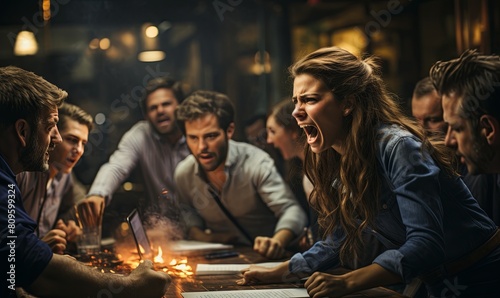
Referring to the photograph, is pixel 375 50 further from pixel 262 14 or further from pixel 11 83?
pixel 11 83

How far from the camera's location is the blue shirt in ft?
8.46

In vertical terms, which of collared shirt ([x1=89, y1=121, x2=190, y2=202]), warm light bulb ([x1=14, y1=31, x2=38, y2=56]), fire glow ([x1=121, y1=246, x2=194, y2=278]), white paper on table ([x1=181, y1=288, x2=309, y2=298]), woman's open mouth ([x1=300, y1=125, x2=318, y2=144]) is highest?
warm light bulb ([x1=14, y1=31, x2=38, y2=56])

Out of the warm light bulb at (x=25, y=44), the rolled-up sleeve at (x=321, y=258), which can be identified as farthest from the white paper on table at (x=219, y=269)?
the warm light bulb at (x=25, y=44)

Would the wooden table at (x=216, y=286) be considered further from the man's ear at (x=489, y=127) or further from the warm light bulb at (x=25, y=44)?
the warm light bulb at (x=25, y=44)

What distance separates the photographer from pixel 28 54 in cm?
559

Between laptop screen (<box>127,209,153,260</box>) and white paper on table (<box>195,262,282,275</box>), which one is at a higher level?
laptop screen (<box>127,209,153,260</box>)

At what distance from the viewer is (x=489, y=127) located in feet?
8.83

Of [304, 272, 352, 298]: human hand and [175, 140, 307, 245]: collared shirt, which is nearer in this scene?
[304, 272, 352, 298]: human hand

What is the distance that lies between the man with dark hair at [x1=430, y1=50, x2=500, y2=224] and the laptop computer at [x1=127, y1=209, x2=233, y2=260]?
1.96m

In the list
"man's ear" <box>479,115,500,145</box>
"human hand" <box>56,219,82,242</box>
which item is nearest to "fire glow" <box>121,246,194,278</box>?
"human hand" <box>56,219,82,242</box>

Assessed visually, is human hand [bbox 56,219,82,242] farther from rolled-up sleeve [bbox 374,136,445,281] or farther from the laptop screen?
rolled-up sleeve [bbox 374,136,445,281]

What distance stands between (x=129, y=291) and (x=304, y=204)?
2329 millimetres

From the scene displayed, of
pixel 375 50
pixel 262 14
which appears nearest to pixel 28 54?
pixel 262 14

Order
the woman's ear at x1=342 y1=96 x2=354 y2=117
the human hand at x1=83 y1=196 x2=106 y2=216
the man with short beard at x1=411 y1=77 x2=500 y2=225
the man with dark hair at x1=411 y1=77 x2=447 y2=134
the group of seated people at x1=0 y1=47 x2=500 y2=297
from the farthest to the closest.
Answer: the human hand at x1=83 y1=196 x2=106 y2=216 → the man with dark hair at x1=411 y1=77 x2=447 y2=134 → the man with short beard at x1=411 y1=77 x2=500 y2=225 → the woman's ear at x1=342 y1=96 x2=354 y2=117 → the group of seated people at x1=0 y1=47 x2=500 y2=297
